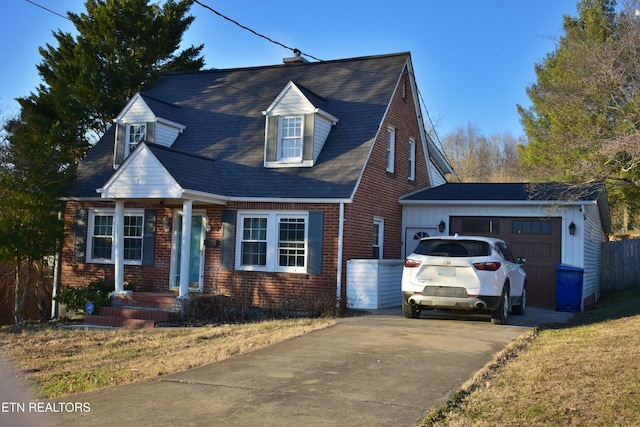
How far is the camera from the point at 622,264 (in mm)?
24000

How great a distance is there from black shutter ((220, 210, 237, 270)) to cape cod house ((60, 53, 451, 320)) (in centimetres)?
3

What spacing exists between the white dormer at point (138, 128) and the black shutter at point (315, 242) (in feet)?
19.2

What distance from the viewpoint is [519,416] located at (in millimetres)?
5773

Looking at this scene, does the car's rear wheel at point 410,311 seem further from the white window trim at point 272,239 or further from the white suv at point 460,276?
the white window trim at point 272,239

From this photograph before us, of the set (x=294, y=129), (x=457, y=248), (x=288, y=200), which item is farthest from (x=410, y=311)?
(x=294, y=129)

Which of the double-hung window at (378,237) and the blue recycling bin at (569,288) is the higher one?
the double-hung window at (378,237)

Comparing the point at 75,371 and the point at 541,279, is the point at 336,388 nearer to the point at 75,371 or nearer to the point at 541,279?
the point at 75,371

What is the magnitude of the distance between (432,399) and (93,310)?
11.5m

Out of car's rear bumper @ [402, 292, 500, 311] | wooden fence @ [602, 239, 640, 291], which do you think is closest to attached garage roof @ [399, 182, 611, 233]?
wooden fence @ [602, 239, 640, 291]

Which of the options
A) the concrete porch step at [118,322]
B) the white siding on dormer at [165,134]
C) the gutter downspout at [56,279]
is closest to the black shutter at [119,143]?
the white siding on dormer at [165,134]

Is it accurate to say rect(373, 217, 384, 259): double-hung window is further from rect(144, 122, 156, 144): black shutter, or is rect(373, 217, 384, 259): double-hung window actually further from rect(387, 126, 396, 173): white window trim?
rect(144, 122, 156, 144): black shutter

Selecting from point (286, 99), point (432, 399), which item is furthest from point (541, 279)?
point (432, 399)

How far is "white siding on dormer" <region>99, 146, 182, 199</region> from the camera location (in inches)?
590

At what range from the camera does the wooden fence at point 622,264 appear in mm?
23859
